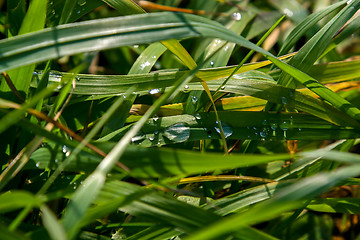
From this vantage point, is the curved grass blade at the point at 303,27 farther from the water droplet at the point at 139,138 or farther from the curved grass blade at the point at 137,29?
the water droplet at the point at 139,138

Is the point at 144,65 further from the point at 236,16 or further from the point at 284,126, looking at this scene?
the point at 236,16

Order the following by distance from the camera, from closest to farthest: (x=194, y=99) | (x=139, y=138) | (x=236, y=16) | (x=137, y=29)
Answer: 1. (x=137, y=29)
2. (x=139, y=138)
3. (x=194, y=99)
4. (x=236, y=16)

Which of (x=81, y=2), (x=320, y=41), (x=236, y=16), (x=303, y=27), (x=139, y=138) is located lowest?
(x=139, y=138)

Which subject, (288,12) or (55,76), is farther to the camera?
(288,12)

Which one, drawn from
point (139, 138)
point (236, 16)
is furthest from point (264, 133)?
point (236, 16)

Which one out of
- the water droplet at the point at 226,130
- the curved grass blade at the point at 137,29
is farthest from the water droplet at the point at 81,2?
the water droplet at the point at 226,130

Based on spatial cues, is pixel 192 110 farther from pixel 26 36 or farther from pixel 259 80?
pixel 26 36

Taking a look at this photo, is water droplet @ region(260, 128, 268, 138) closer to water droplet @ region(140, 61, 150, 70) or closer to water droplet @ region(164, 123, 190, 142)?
water droplet @ region(164, 123, 190, 142)
